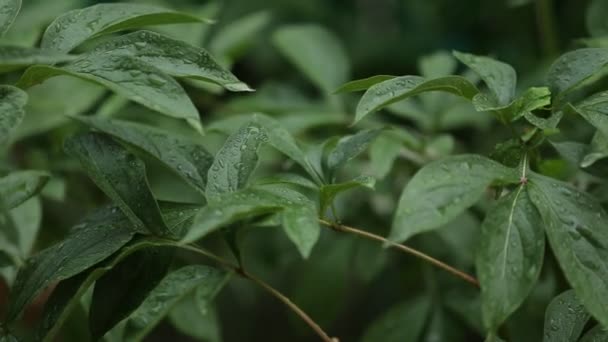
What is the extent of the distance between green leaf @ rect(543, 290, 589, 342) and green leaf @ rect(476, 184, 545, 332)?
0.13 m

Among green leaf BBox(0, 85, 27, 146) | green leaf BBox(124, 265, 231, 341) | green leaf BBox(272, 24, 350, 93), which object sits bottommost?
green leaf BBox(272, 24, 350, 93)

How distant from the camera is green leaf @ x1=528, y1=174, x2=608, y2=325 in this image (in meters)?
0.61

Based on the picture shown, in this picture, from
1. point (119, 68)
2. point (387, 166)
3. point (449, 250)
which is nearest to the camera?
point (119, 68)

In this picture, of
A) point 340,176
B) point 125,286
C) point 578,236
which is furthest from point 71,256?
point 340,176

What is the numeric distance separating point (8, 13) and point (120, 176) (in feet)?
0.54

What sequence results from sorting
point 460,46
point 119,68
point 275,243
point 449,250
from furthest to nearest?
point 460,46 → point 275,243 → point 449,250 → point 119,68

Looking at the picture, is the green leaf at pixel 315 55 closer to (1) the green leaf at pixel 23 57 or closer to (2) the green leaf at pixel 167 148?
(2) the green leaf at pixel 167 148

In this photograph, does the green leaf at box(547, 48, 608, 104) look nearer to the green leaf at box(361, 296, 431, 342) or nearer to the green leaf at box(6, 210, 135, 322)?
the green leaf at box(6, 210, 135, 322)

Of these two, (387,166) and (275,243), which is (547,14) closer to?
(387,166)

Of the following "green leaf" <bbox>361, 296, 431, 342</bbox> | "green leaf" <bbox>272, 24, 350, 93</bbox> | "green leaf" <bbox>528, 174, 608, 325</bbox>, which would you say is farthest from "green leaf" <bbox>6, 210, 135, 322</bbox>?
"green leaf" <bbox>272, 24, 350, 93</bbox>

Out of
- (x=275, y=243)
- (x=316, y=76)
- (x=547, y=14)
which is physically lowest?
(x=275, y=243)

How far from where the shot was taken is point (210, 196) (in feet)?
2.27

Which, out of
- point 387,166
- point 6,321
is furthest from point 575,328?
point 6,321

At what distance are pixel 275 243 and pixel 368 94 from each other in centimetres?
78
